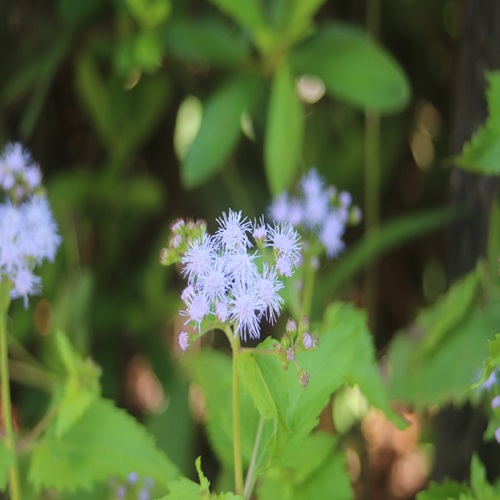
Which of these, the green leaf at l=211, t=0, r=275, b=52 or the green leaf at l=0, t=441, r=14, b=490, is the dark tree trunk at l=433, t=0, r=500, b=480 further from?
the green leaf at l=0, t=441, r=14, b=490

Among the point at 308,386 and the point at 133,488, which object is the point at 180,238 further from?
the point at 133,488

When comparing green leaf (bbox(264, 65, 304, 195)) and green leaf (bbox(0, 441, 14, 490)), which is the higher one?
green leaf (bbox(264, 65, 304, 195))

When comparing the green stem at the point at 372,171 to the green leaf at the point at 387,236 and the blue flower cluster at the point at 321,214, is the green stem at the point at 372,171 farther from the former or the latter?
the blue flower cluster at the point at 321,214

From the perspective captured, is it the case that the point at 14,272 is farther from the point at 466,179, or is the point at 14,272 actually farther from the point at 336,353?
the point at 466,179

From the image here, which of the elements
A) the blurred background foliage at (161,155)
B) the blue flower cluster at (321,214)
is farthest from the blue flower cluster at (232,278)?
the blurred background foliage at (161,155)

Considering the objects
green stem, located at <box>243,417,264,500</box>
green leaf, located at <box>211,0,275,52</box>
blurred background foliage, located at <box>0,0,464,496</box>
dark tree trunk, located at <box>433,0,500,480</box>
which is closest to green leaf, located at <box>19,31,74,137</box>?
blurred background foliage, located at <box>0,0,464,496</box>

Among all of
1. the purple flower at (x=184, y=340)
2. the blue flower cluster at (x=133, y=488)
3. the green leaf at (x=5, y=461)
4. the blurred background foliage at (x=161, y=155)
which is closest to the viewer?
the purple flower at (x=184, y=340)

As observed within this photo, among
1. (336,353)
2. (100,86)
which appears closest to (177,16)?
(100,86)
